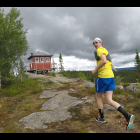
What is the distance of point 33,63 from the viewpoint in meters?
30.9

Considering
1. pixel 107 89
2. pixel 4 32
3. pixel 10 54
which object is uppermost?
pixel 4 32

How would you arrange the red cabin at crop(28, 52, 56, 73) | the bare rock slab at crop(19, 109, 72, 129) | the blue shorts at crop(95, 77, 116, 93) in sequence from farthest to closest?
the red cabin at crop(28, 52, 56, 73), the bare rock slab at crop(19, 109, 72, 129), the blue shorts at crop(95, 77, 116, 93)

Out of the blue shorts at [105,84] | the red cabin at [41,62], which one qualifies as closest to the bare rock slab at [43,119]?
the blue shorts at [105,84]

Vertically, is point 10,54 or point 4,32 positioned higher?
point 4,32

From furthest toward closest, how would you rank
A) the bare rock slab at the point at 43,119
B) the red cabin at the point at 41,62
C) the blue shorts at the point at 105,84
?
the red cabin at the point at 41,62
the bare rock slab at the point at 43,119
the blue shorts at the point at 105,84

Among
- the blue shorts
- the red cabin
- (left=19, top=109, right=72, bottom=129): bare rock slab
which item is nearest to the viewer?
the blue shorts

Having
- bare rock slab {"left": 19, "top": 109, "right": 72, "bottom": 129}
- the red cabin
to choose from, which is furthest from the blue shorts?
the red cabin

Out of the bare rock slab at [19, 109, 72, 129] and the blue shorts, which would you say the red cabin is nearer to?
the bare rock slab at [19, 109, 72, 129]

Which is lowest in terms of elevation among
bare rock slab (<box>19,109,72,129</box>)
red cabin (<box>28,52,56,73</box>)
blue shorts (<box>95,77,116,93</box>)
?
bare rock slab (<box>19,109,72,129</box>)

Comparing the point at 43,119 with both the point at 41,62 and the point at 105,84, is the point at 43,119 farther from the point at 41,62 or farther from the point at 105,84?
the point at 41,62

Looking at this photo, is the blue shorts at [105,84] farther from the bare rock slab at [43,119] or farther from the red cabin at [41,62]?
the red cabin at [41,62]

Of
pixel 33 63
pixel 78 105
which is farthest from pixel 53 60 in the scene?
pixel 78 105
